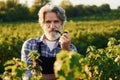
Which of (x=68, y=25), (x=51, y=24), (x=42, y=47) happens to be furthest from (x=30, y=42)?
(x=68, y=25)

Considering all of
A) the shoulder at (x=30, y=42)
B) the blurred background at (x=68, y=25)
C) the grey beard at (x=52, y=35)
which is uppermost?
the grey beard at (x=52, y=35)

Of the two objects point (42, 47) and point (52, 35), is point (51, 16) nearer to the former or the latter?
point (52, 35)

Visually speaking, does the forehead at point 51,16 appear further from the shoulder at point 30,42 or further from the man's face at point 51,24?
the shoulder at point 30,42

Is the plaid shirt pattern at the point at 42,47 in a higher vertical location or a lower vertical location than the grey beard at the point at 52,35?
lower

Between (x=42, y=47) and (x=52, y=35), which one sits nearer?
(x=52, y=35)

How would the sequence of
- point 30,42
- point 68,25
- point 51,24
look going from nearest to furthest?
point 51,24
point 30,42
point 68,25

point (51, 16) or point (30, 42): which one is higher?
point (51, 16)

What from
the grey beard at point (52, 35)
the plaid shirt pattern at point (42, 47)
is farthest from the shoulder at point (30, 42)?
the grey beard at point (52, 35)

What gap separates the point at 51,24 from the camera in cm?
407

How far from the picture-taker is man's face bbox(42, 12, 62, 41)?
409 centimetres

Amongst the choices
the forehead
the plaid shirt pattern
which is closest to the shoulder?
the plaid shirt pattern

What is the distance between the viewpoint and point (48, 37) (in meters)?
4.22

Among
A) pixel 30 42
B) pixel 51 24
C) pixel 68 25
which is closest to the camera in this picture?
pixel 51 24

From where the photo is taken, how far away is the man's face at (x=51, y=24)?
409 centimetres
